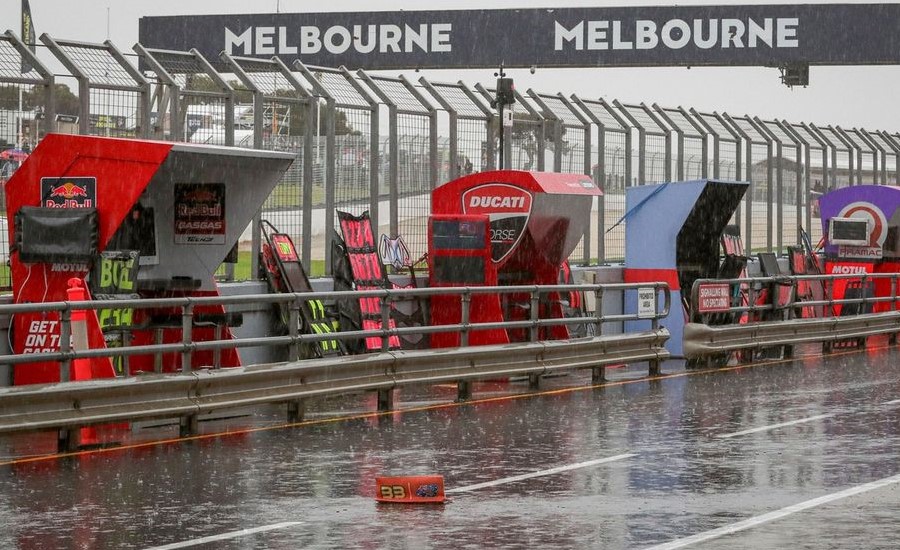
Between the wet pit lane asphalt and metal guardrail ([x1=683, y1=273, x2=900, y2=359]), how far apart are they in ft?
12.8

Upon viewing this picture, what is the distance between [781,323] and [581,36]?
79.4 ft

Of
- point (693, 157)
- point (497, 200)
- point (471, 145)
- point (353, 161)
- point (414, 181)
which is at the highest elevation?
point (693, 157)

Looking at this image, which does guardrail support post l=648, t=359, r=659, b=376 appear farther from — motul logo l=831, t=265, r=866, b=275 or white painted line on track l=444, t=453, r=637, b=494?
motul logo l=831, t=265, r=866, b=275

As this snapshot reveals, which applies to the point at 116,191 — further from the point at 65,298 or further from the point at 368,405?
the point at 368,405

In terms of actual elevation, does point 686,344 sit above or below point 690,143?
below

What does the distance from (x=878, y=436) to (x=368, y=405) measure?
550 centimetres

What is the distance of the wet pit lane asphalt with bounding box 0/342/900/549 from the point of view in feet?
31.9

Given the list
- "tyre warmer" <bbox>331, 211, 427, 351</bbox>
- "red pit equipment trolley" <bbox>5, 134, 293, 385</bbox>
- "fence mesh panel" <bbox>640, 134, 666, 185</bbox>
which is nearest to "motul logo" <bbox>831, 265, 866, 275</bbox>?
"fence mesh panel" <bbox>640, 134, 666, 185</bbox>

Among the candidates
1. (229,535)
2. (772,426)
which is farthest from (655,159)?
(229,535)

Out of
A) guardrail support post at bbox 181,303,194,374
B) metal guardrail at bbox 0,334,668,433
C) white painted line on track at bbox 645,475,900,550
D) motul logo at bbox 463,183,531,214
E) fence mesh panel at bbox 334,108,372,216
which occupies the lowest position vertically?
white painted line on track at bbox 645,475,900,550

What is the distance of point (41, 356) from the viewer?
43.6 feet

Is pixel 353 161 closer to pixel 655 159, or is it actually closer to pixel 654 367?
pixel 654 367

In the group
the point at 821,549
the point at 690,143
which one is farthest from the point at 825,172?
the point at 821,549

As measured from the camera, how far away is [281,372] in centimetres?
1559
